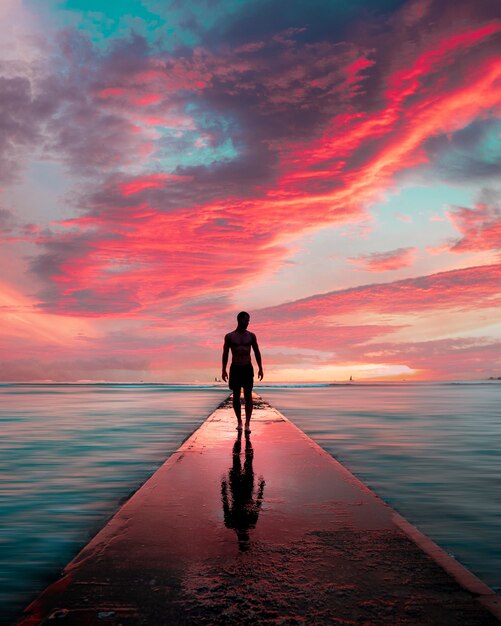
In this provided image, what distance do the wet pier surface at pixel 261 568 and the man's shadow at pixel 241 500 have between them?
0.07 ft

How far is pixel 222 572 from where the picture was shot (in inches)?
148

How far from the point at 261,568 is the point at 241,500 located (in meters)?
2.20

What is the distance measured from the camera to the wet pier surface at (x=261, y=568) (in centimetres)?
312

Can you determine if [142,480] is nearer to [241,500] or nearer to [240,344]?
[240,344]

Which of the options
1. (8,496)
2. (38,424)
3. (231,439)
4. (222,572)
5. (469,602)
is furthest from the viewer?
(38,424)

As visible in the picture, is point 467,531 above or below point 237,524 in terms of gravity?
below

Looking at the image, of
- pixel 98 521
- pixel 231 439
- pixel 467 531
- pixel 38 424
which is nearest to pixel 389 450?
pixel 231 439

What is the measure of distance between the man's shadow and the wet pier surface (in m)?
0.02

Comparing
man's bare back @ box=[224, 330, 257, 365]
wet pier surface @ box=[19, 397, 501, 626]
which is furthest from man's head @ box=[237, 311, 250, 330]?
wet pier surface @ box=[19, 397, 501, 626]

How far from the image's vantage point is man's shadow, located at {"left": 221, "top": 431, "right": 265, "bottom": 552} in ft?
16.0

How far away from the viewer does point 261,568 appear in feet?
12.6

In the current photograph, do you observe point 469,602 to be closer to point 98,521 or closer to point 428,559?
point 428,559

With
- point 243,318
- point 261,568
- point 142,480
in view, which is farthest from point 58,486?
point 261,568

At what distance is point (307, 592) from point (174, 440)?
1271 centimetres
